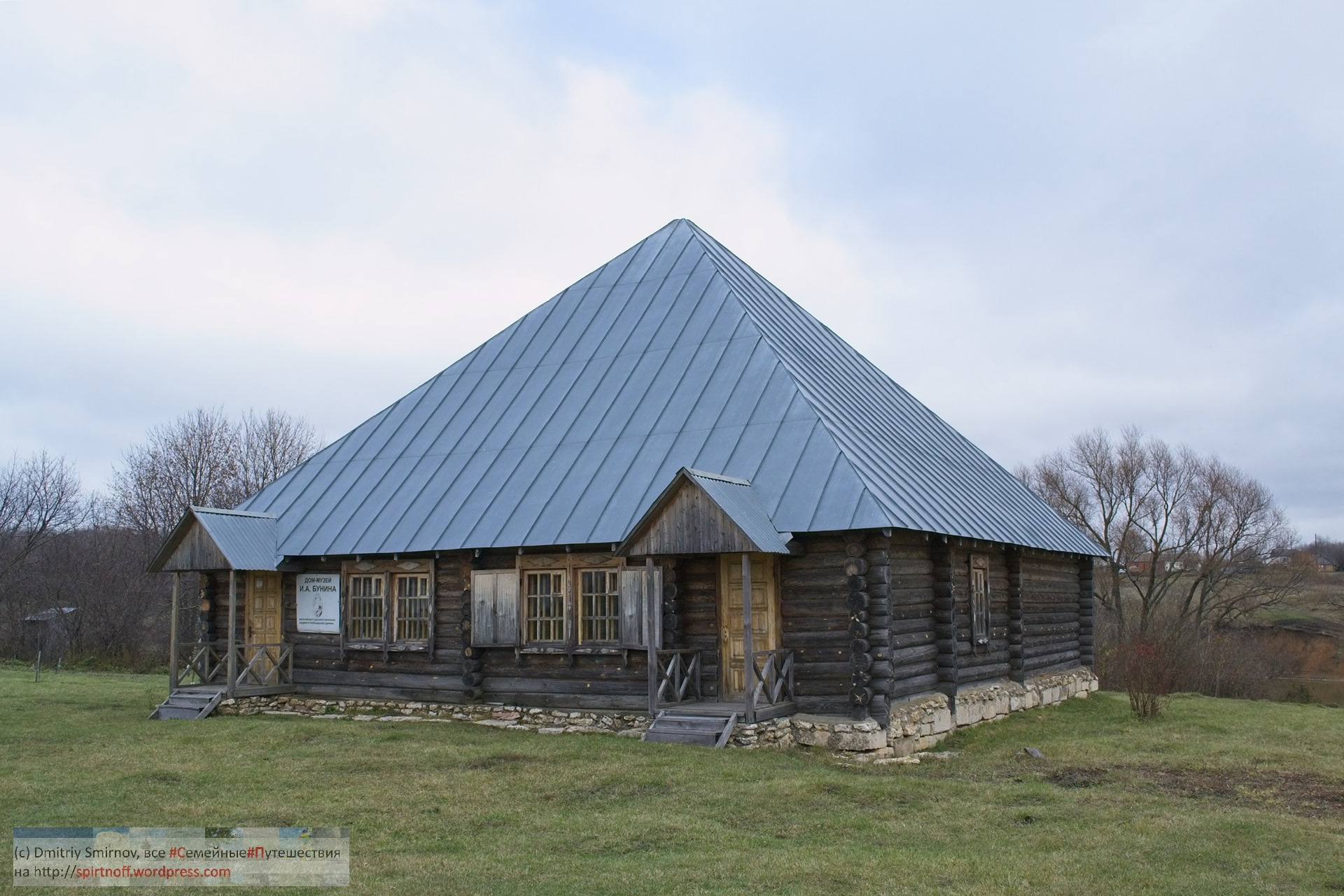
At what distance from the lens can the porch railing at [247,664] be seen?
19.0 m

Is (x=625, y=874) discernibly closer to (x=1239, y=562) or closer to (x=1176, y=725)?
(x=1176, y=725)

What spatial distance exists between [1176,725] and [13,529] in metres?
38.6

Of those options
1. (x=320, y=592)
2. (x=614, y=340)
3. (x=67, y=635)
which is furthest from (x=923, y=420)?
(x=67, y=635)

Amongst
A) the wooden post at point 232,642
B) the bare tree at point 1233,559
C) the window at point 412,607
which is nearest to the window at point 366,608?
the window at point 412,607

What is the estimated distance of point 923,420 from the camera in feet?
72.3

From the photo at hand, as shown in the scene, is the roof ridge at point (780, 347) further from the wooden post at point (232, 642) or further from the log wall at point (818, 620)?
the wooden post at point (232, 642)

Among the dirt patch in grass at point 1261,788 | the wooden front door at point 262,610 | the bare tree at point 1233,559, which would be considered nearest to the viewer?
the dirt patch in grass at point 1261,788

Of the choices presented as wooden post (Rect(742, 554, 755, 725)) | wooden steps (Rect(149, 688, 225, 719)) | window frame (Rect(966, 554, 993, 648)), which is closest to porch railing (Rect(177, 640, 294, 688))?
wooden steps (Rect(149, 688, 225, 719))

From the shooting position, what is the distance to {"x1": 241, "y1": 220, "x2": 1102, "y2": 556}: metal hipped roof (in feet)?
51.6

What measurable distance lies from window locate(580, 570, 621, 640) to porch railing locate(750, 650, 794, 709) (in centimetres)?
243

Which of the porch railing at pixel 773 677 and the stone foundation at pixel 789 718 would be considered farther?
the porch railing at pixel 773 677

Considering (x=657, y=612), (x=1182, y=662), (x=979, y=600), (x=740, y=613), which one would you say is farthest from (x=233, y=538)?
(x=1182, y=662)

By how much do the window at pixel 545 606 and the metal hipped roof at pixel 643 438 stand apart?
2.65ft

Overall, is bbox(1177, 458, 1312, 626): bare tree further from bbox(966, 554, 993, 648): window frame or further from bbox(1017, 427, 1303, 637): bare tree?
bbox(966, 554, 993, 648): window frame
